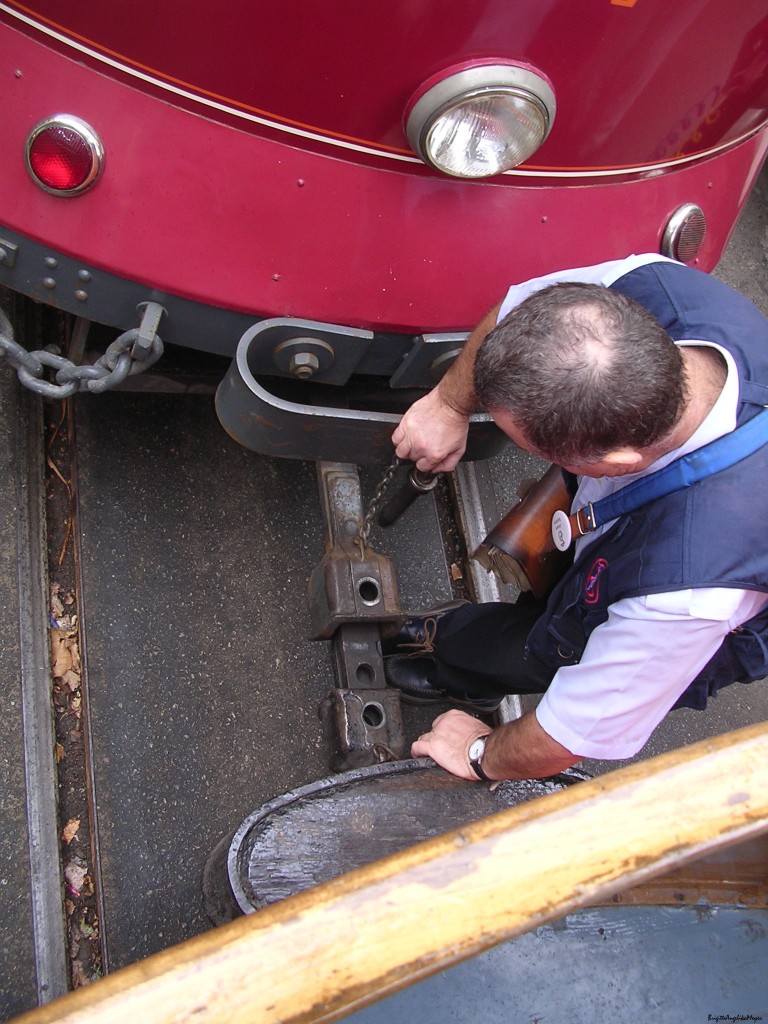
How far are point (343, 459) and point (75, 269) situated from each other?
27.3 inches

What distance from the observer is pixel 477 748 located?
1.81 m

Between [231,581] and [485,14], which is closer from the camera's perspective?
[485,14]

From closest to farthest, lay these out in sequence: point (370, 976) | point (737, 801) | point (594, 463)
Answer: point (370, 976) → point (737, 801) → point (594, 463)

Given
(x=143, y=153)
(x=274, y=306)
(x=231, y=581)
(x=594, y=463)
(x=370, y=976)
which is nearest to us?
(x=370, y=976)

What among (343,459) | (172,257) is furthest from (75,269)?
(343,459)

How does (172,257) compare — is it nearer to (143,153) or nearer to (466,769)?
(143,153)

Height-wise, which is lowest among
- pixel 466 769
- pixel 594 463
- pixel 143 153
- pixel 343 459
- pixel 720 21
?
pixel 466 769

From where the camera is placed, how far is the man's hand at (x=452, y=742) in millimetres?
1833

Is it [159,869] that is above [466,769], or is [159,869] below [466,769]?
below

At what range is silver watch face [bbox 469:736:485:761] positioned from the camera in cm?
179

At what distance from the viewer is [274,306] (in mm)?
1666

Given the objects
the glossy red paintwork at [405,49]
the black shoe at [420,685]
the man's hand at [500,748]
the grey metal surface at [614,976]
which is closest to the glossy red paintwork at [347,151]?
the glossy red paintwork at [405,49]

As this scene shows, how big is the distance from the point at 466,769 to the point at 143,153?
1374mm

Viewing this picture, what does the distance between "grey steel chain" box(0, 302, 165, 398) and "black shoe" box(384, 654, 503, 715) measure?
3.79ft
